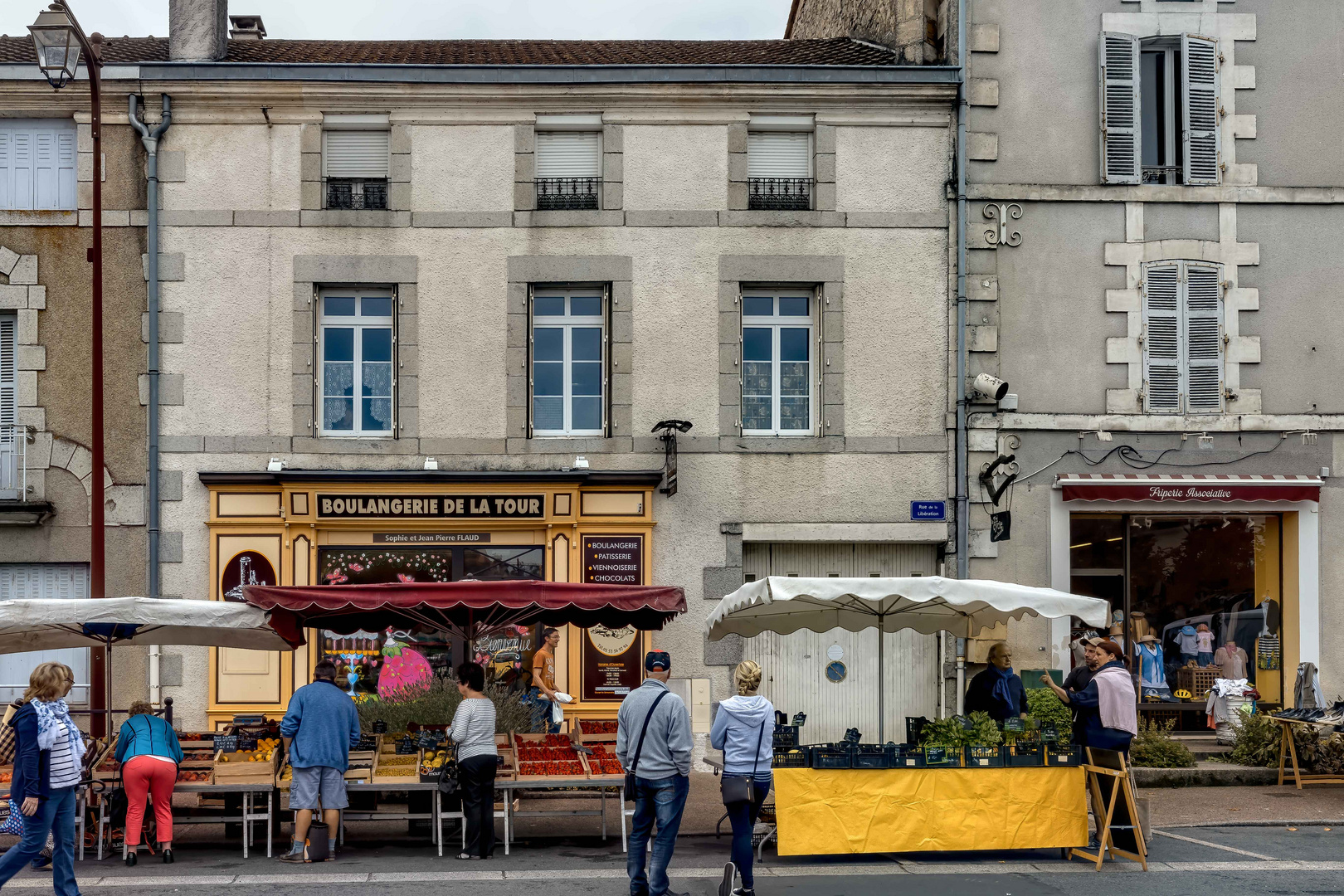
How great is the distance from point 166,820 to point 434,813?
1.91m

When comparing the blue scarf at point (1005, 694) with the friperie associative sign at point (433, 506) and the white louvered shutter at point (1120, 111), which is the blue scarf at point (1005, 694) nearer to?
the friperie associative sign at point (433, 506)

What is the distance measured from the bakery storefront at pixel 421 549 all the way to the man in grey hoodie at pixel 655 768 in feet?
21.1

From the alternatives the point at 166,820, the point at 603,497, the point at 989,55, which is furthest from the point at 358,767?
the point at 989,55

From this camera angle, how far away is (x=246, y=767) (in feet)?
35.0

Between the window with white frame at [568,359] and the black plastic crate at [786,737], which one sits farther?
the window with white frame at [568,359]

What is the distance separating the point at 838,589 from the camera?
10.3 m

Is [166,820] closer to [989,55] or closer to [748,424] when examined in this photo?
[748,424]

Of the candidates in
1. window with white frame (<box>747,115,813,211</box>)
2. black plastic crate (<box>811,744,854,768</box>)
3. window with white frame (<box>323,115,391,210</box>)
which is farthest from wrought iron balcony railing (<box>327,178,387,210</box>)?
black plastic crate (<box>811,744,854,768</box>)

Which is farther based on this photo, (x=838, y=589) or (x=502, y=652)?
(x=502, y=652)

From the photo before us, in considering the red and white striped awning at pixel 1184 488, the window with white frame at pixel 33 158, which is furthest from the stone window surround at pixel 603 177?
the red and white striped awning at pixel 1184 488

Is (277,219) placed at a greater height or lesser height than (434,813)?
greater

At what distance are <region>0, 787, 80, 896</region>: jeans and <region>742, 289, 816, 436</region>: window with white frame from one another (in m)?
8.89

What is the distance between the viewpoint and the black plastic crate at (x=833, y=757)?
10000 millimetres

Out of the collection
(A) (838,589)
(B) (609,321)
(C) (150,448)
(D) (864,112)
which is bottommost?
(A) (838,589)
